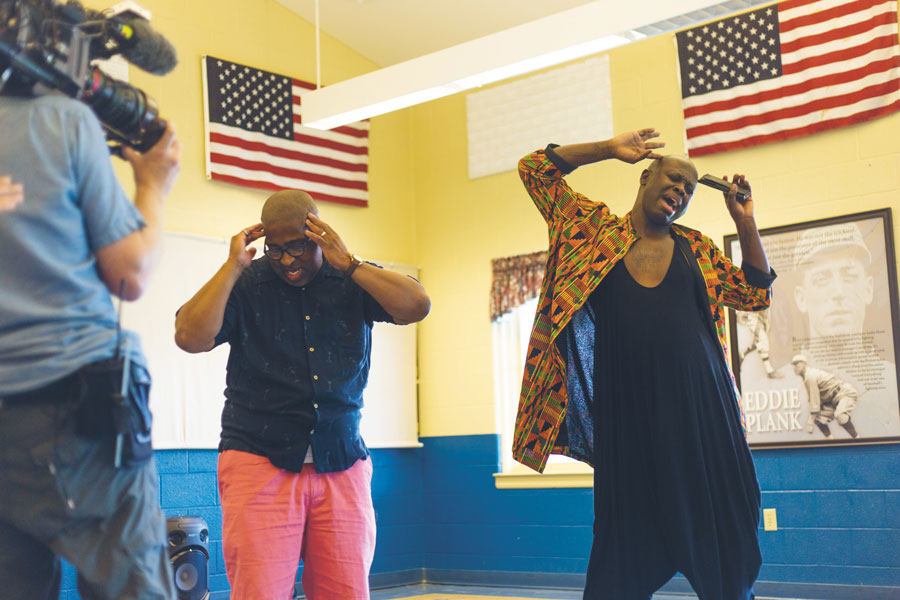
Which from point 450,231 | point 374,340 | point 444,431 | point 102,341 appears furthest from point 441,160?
point 102,341

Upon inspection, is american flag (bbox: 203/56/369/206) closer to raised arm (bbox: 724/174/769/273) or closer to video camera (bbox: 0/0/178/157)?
raised arm (bbox: 724/174/769/273)

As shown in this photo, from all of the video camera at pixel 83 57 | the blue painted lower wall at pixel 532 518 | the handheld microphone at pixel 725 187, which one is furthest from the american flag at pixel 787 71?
the video camera at pixel 83 57

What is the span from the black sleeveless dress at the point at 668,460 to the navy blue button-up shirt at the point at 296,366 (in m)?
0.79

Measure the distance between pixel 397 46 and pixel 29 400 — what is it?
245 inches

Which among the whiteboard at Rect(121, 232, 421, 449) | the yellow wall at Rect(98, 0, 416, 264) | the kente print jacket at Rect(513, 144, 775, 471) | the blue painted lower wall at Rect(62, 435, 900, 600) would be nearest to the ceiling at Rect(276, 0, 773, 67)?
the yellow wall at Rect(98, 0, 416, 264)

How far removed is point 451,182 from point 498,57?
284 cm

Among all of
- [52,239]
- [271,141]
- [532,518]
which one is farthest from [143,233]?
[532,518]

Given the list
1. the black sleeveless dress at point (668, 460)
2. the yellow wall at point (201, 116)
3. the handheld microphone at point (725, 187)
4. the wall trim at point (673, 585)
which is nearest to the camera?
the black sleeveless dress at point (668, 460)

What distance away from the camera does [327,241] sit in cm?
258

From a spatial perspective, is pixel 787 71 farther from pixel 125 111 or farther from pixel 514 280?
pixel 125 111

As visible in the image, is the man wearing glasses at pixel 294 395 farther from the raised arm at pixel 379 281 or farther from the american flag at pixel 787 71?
the american flag at pixel 787 71

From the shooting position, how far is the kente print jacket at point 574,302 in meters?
3.05

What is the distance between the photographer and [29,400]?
149 cm

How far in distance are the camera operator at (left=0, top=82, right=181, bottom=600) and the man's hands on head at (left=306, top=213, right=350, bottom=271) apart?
1027 millimetres
